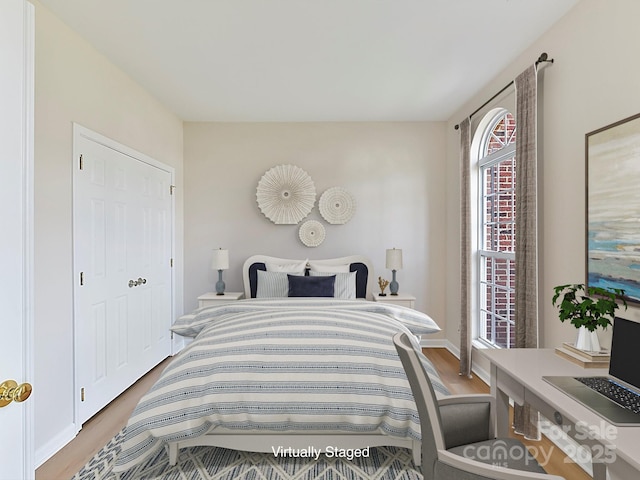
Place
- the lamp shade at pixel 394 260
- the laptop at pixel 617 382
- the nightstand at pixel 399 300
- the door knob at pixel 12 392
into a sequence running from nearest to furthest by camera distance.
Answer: the door knob at pixel 12 392, the laptop at pixel 617 382, the nightstand at pixel 399 300, the lamp shade at pixel 394 260

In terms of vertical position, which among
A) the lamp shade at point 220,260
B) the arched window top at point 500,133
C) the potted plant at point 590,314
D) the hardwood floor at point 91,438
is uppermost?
the arched window top at point 500,133

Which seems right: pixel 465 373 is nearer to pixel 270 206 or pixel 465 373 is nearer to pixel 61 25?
pixel 270 206

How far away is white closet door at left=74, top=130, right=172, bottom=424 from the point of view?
8.66 feet

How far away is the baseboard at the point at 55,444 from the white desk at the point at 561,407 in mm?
2572

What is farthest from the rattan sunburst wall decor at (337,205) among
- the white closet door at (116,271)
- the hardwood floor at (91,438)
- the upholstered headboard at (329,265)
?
the hardwood floor at (91,438)

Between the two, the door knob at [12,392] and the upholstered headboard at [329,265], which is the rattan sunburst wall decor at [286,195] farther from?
the door knob at [12,392]

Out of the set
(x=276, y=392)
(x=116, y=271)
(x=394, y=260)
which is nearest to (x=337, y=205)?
(x=394, y=260)

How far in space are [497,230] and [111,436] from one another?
3.60m

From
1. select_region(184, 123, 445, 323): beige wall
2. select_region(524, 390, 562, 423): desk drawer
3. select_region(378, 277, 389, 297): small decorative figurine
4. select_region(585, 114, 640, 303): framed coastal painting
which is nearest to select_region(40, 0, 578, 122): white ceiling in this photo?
select_region(184, 123, 445, 323): beige wall

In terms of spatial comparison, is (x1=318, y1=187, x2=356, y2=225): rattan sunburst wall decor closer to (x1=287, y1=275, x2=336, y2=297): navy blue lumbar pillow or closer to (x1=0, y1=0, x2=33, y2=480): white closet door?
(x1=287, y1=275, x2=336, y2=297): navy blue lumbar pillow

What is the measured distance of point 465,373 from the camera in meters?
3.59

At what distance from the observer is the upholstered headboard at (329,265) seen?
419 centimetres

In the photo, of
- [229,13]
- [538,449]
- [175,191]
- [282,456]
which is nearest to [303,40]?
[229,13]

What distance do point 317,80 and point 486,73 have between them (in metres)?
1.45
